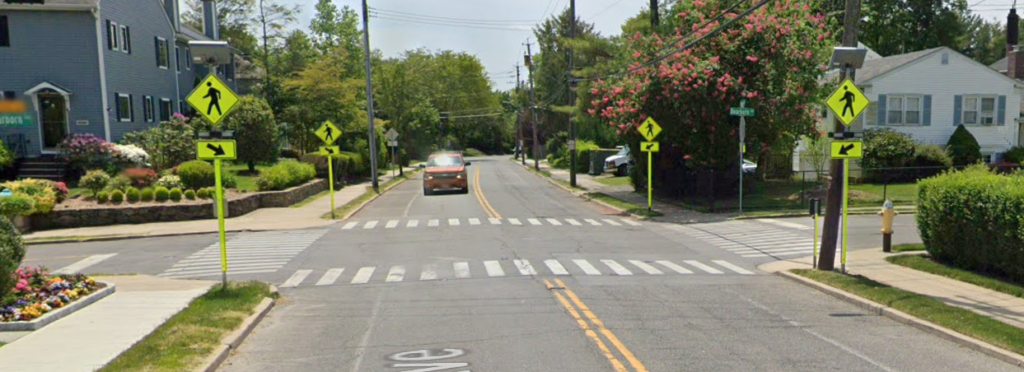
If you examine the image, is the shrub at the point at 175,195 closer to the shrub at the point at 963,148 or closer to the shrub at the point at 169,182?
the shrub at the point at 169,182

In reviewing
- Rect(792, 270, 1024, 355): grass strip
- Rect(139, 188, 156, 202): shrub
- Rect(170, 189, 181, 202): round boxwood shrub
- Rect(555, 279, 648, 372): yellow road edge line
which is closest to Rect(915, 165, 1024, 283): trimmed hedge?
Rect(792, 270, 1024, 355): grass strip

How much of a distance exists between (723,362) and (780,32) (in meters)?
20.9

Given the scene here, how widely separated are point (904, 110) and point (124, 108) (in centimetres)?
3674

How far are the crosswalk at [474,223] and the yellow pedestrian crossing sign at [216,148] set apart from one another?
33.0ft

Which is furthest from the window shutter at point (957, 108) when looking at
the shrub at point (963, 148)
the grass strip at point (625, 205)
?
the grass strip at point (625, 205)

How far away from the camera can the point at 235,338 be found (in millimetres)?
8547

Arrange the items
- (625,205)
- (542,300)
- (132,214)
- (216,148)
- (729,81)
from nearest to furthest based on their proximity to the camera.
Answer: (542,300) → (216,148) → (132,214) → (729,81) → (625,205)

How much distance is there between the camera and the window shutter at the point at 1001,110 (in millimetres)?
34969

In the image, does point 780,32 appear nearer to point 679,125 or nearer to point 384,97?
point 679,125

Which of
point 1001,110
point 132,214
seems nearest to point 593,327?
point 132,214

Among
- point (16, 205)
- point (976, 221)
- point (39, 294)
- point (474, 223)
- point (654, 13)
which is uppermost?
point (654, 13)

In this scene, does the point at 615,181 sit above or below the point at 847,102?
below

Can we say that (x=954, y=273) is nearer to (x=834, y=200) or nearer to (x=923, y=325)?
(x=834, y=200)

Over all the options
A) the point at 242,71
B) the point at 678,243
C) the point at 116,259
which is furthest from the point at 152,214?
the point at 242,71
